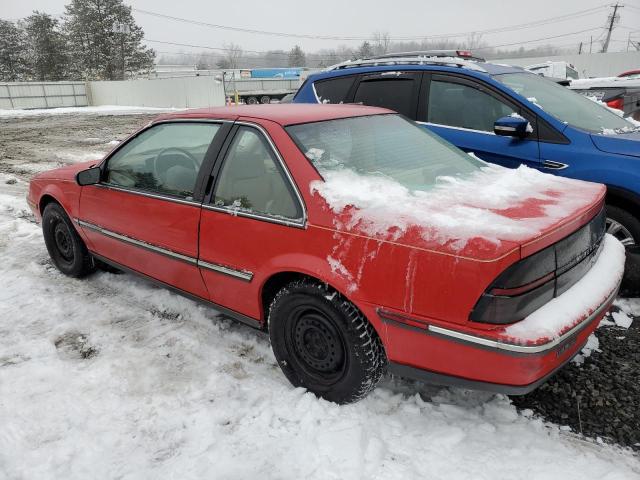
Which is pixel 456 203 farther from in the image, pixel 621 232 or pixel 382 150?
pixel 621 232

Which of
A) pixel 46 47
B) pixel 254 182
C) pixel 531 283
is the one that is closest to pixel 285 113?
pixel 254 182

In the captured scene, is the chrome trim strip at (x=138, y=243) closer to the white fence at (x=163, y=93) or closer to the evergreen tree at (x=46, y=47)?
the white fence at (x=163, y=93)

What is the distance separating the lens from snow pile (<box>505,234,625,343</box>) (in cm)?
193

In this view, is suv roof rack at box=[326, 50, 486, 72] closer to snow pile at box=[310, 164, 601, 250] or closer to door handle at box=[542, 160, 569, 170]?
door handle at box=[542, 160, 569, 170]

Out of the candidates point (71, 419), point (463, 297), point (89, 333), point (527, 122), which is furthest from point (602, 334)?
point (89, 333)

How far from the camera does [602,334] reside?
3.24m

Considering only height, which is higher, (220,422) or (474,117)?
(474,117)

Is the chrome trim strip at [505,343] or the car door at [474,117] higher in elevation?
the car door at [474,117]

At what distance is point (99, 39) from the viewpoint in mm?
45844

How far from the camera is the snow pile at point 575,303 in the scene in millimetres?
1931

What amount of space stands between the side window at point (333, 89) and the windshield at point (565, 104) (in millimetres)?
1570

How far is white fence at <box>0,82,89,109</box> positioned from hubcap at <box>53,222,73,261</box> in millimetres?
32110

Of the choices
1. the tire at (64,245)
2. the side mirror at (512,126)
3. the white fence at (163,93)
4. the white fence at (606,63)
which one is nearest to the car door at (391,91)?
the side mirror at (512,126)

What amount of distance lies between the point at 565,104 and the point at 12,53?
52.7m
